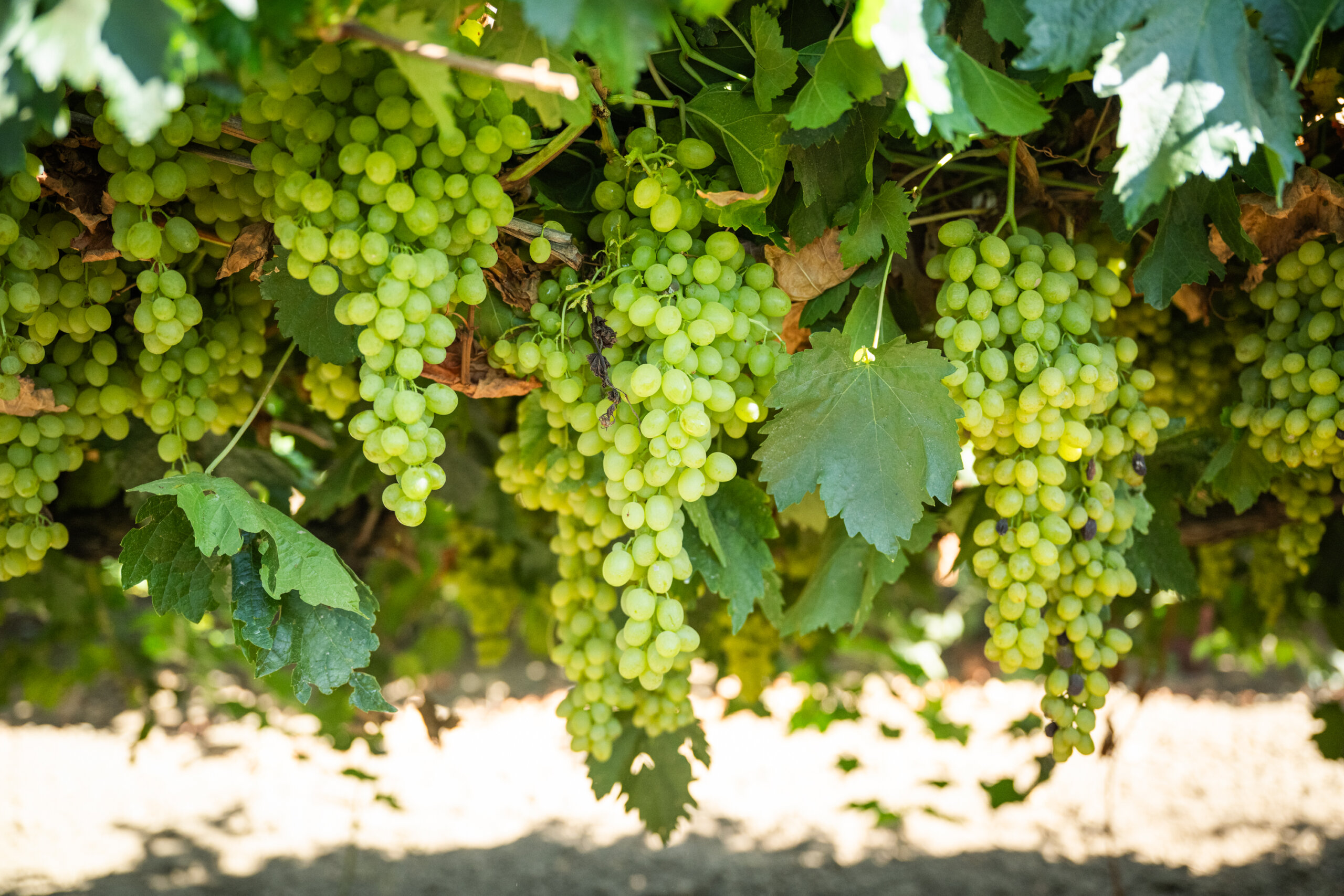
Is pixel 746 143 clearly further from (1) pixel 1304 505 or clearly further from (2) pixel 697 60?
(1) pixel 1304 505

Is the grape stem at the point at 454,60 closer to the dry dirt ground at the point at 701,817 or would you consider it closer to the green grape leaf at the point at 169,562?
the green grape leaf at the point at 169,562

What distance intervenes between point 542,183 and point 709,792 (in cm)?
356

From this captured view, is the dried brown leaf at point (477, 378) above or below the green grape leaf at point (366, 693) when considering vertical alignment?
above

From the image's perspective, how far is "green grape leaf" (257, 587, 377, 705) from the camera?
91cm

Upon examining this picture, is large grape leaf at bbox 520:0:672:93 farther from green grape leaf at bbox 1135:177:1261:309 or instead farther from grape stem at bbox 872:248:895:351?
green grape leaf at bbox 1135:177:1261:309

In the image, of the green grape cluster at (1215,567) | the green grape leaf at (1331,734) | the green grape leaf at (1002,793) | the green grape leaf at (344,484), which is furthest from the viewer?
the green grape leaf at (1002,793)

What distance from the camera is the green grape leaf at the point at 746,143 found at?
0.88 metres

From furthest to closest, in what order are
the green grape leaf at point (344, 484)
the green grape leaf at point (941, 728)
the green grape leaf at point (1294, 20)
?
the green grape leaf at point (941, 728) → the green grape leaf at point (344, 484) → the green grape leaf at point (1294, 20)

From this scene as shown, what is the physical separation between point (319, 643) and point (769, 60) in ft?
2.37

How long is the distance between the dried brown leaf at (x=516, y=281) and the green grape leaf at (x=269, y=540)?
319 mm

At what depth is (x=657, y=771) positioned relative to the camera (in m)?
1.44

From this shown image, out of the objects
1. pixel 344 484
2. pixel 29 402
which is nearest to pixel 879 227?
pixel 29 402

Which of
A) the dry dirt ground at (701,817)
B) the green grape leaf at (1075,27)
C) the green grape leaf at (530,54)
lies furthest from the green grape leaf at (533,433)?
the dry dirt ground at (701,817)

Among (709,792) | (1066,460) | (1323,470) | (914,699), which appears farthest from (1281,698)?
(1066,460)
